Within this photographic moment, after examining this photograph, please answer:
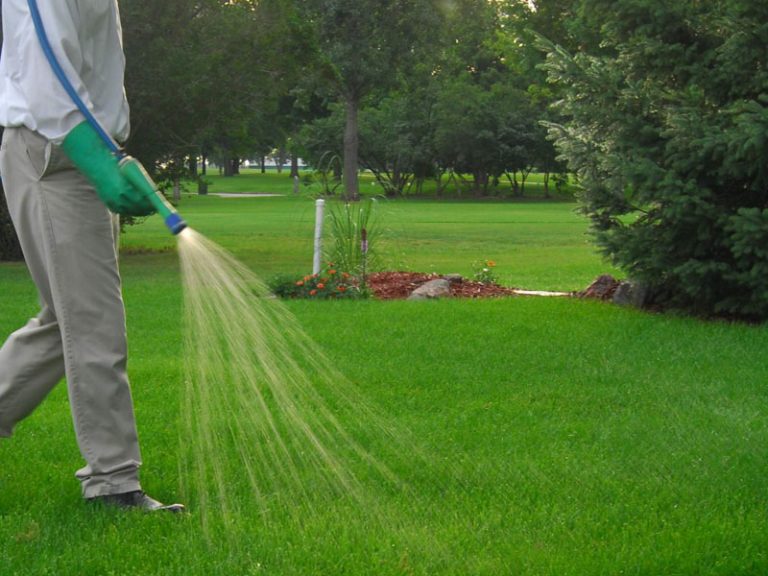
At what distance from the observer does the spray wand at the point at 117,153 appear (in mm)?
4285

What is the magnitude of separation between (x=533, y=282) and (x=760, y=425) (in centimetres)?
974

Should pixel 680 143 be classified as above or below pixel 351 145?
above

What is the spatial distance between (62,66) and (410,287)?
927 centimetres

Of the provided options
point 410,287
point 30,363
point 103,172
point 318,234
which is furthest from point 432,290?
point 103,172

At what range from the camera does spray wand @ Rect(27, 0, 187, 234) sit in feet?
14.1

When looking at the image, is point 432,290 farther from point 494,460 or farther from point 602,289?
point 494,460

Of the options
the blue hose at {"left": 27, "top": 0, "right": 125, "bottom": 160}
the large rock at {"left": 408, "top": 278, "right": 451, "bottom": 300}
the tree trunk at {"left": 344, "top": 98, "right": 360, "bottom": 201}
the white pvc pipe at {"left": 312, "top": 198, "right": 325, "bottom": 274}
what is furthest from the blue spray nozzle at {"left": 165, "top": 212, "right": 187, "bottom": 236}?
the tree trunk at {"left": 344, "top": 98, "right": 360, "bottom": 201}

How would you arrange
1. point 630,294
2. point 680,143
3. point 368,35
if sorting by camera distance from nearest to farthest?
point 680,143 → point 630,294 → point 368,35

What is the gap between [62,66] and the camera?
435cm

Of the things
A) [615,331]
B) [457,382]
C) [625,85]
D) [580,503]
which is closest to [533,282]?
[625,85]

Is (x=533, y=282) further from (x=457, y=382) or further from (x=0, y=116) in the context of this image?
(x=0, y=116)

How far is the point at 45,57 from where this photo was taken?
4.35m

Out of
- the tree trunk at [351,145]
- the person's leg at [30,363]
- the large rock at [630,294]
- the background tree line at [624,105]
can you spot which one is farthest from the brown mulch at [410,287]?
the tree trunk at [351,145]

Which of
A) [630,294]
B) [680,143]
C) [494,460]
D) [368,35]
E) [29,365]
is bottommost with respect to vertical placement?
[630,294]
